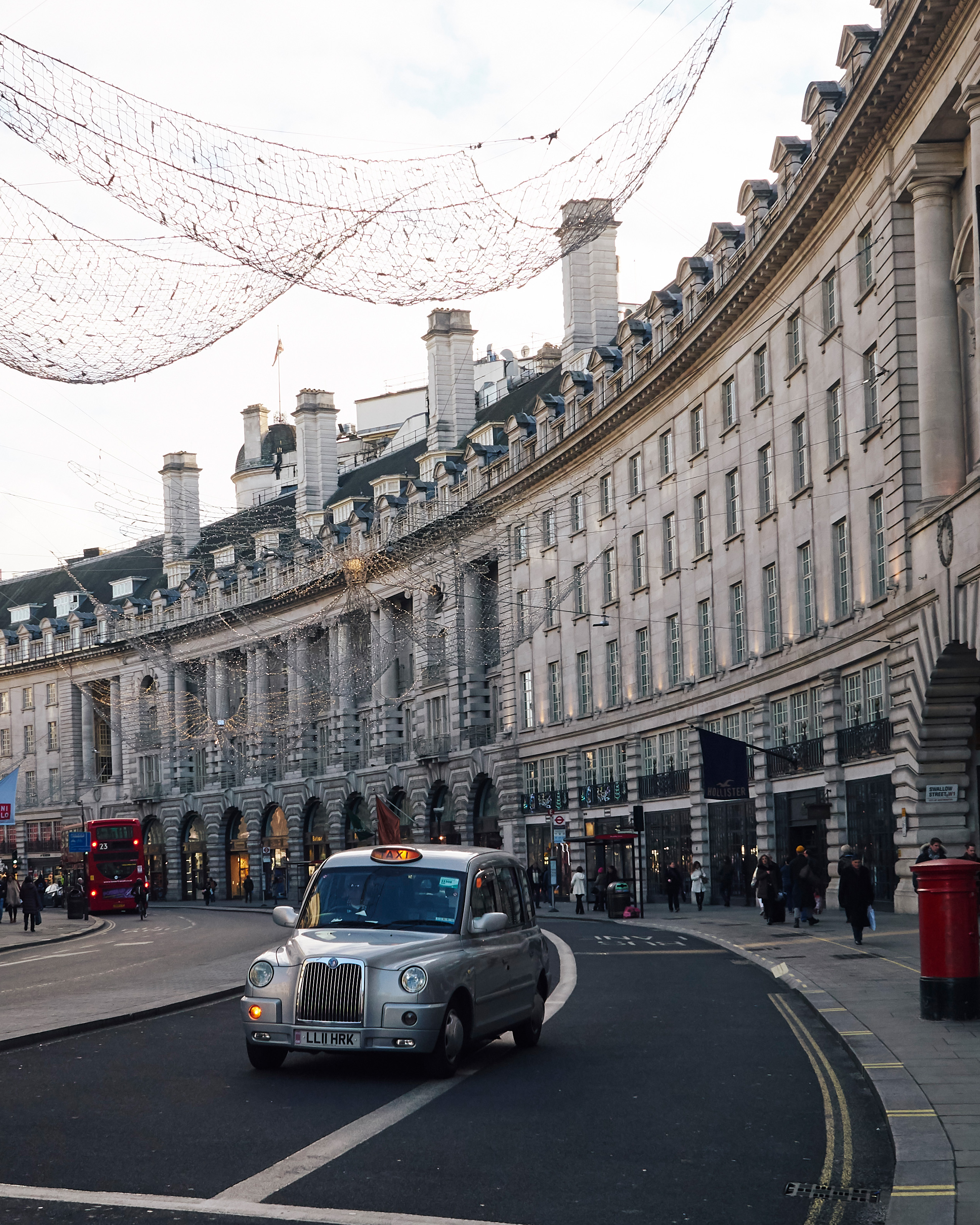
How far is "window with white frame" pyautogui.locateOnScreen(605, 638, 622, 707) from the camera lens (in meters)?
57.1

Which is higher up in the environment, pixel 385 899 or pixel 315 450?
pixel 315 450

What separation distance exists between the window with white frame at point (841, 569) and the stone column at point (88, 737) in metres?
79.8

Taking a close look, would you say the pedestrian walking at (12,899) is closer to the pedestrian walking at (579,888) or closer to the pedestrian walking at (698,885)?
the pedestrian walking at (579,888)

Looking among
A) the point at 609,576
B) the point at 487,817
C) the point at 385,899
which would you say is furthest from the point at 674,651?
the point at 385,899

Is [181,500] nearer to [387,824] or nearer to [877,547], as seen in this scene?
[387,824]

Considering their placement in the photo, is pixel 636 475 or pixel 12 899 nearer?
pixel 636 475

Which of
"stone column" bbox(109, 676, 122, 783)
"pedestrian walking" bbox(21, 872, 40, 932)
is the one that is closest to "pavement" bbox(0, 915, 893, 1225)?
"pedestrian walking" bbox(21, 872, 40, 932)

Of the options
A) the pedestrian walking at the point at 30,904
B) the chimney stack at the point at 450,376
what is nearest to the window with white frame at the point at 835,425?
the pedestrian walking at the point at 30,904

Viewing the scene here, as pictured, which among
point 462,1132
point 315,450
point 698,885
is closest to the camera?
point 462,1132

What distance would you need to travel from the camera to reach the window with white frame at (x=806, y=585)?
134ft

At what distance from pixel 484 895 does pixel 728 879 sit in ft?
111

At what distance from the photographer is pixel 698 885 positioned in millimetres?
45156

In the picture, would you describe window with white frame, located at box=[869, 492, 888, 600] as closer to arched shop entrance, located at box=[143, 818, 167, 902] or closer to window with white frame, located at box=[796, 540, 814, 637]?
window with white frame, located at box=[796, 540, 814, 637]

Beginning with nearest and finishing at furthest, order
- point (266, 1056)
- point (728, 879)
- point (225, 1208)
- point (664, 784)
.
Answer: point (225, 1208) → point (266, 1056) → point (728, 879) → point (664, 784)
